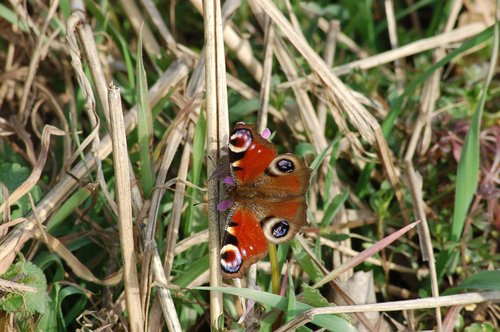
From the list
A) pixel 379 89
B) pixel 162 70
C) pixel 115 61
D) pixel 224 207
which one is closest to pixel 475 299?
pixel 224 207

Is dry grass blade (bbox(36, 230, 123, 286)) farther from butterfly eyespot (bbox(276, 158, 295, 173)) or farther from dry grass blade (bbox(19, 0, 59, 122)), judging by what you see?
dry grass blade (bbox(19, 0, 59, 122))


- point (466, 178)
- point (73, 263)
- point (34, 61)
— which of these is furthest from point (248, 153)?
point (34, 61)

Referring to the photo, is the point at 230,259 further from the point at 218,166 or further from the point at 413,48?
the point at 413,48

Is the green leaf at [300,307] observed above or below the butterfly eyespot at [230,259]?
below

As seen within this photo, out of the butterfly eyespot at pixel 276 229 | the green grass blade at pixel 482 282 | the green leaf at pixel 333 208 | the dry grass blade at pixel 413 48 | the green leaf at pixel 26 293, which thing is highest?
the dry grass blade at pixel 413 48

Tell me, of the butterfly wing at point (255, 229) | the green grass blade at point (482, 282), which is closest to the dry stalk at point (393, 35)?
the green grass blade at point (482, 282)

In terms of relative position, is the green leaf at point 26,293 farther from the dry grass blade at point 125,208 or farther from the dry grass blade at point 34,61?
the dry grass blade at point 34,61

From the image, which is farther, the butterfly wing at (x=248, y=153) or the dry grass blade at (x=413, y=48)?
the dry grass blade at (x=413, y=48)

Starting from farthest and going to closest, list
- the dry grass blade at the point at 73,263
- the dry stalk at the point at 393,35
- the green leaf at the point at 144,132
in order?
the dry stalk at the point at 393,35, the dry grass blade at the point at 73,263, the green leaf at the point at 144,132

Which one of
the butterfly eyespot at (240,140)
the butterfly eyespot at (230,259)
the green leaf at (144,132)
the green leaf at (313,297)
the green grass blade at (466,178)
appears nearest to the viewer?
the butterfly eyespot at (230,259)
